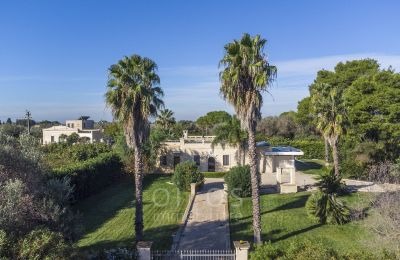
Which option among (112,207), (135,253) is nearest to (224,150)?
(112,207)

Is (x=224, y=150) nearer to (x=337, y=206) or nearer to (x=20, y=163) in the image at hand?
(x=337, y=206)

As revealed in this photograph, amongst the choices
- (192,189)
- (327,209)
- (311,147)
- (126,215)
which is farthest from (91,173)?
(311,147)

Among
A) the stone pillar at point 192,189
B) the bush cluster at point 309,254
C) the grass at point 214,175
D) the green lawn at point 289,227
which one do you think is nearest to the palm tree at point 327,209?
the green lawn at point 289,227

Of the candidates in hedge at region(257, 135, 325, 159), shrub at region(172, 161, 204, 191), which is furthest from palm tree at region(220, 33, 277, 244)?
hedge at region(257, 135, 325, 159)

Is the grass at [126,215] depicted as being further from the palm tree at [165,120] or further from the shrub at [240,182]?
the palm tree at [165,120]

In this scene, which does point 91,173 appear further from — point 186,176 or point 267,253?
point 267,253

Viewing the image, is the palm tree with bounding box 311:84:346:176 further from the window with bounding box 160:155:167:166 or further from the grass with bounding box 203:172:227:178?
the window with bounding box 160:155:167:166
